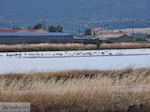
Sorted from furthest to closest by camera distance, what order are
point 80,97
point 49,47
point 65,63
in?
point 49,47
point 65,63
point 80,97

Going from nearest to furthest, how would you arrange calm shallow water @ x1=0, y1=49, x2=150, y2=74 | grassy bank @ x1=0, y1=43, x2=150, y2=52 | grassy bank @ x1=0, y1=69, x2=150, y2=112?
grassy bank @ x1=0, y1=69, x2=150, y2=112
calm shallow water @ x1=0, y1=49, x2=150, y2=74
grassy bank @ x1=0, y1=43, x2=150, y2=52

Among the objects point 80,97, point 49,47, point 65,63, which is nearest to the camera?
point 80,97

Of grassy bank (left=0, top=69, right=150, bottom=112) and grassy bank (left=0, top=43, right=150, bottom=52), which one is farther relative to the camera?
grassy bank (left=0, top=43, right=150, bottom=52)

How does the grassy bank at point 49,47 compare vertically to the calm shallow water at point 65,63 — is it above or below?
below

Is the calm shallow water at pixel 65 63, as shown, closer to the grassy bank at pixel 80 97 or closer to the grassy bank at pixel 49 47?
the grassy bank at pixel 80 97

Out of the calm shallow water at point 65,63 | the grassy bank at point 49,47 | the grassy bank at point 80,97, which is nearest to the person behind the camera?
the grassy bank at point 80,97

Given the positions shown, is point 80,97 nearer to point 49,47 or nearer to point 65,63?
point 65,63

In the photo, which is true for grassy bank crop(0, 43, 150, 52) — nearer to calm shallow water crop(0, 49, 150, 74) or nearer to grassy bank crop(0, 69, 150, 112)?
calm shallow water crop(0, 49, 150, 74)

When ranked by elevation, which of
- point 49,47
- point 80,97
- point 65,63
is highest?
point 80,97

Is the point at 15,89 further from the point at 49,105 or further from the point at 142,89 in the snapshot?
the point at 142,89

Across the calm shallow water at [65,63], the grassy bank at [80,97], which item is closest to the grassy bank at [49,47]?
the calm shallow water at [65,63]

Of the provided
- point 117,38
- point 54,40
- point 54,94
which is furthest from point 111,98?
point 117,38

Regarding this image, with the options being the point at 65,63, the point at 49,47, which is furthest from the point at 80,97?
the point at 49,47

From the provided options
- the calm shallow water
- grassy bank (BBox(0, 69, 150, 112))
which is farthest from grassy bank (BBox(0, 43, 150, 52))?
grassy bank (BBox(0, 69, 150, 112))
